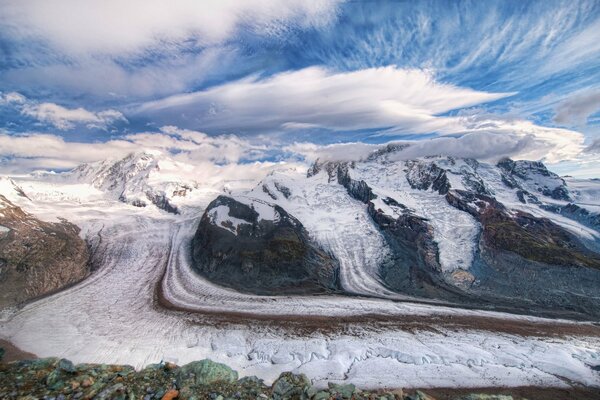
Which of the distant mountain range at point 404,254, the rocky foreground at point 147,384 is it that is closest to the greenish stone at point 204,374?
the rocky foreground at point 147,384

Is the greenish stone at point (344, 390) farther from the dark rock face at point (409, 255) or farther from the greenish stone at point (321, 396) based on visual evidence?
the dark rock face at point (409, 255)

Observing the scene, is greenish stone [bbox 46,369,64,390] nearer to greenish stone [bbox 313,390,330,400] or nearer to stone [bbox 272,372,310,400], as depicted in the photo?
stone [bbox 272,372,310,400]

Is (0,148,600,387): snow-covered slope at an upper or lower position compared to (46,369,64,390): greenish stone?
lower

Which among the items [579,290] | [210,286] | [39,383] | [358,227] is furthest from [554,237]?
[39,383]

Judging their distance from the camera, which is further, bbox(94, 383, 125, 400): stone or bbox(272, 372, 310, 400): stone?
bbox(272, 372, 310, 400): stone

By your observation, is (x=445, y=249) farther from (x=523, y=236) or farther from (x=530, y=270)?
(x=523, y=236)

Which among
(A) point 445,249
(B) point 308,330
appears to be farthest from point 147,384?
(A) point 445,249

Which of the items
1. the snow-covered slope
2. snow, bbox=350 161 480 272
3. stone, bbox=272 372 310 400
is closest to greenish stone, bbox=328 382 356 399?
stone, bbox=272 372 310 400
